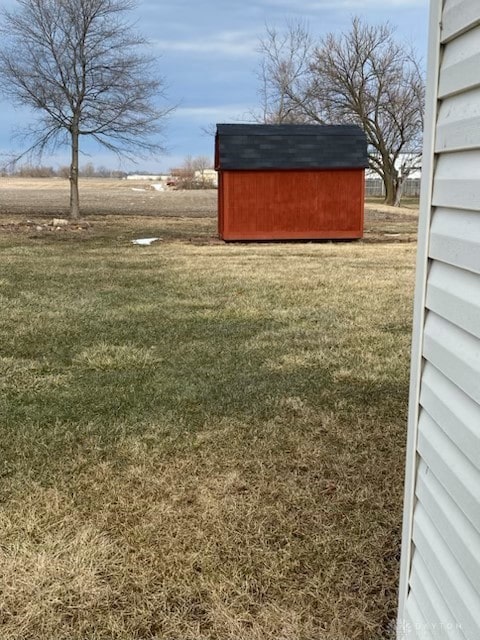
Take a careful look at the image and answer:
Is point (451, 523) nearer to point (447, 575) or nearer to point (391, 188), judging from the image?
point (447, 575)

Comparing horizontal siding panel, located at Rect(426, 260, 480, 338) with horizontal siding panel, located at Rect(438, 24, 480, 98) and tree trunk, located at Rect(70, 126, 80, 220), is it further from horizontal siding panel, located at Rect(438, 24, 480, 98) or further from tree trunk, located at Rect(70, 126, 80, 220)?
tree trunk, located at Rect(70, 126, 80, 220)

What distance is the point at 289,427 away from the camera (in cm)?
379

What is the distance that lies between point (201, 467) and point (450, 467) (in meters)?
1.94

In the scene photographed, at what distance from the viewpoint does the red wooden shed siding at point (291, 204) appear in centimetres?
1548

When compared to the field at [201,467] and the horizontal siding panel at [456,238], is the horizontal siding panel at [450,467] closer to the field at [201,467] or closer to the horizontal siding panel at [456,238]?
the horizontal siding panel at [456,238]

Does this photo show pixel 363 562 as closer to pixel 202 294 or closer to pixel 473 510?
pixel 473 510

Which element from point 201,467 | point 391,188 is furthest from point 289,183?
point 391,188

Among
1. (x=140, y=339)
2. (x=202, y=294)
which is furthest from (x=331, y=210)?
(x=140, y=339)

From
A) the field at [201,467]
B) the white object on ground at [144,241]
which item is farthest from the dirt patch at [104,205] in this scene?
the field at [201,467]

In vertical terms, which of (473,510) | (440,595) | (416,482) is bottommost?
(440,595)

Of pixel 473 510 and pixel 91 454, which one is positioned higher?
pixel 473 510

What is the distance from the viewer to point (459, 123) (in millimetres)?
1447

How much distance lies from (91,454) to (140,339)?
8.10 feet

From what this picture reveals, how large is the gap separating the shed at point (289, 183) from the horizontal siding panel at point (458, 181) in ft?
45.9
